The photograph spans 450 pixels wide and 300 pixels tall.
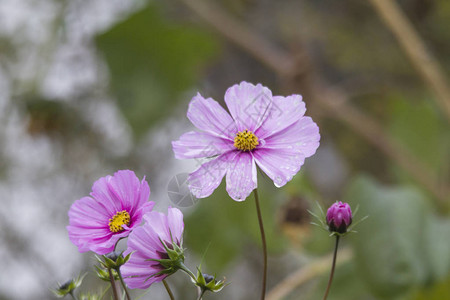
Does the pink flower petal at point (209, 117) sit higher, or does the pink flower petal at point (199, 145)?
the pink flower petal at point (209, 117)

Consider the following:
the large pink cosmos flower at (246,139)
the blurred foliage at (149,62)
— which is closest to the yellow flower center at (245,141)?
the large pink cosmos flower at (246,139)

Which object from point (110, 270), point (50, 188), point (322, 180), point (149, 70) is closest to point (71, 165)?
point (50, 188)

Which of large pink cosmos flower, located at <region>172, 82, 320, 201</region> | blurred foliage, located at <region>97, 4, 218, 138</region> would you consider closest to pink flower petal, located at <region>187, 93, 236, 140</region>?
large pink cosmos flower, located at <region>172, 82, 320, 201</region>

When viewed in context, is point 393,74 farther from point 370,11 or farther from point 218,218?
point 218,218

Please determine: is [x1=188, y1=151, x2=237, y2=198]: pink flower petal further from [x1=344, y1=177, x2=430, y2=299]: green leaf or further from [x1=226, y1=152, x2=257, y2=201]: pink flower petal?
[x1=344, y1=177, x2=430, y2=299]: green leaf

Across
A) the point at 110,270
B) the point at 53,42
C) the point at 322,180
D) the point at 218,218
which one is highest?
the point at 53,42

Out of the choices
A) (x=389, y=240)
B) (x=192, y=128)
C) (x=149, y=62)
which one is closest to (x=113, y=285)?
(x=389, y=240)

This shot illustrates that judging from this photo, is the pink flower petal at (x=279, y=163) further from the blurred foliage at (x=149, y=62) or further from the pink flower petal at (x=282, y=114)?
the blurred foliage at (x=149, y=62)
